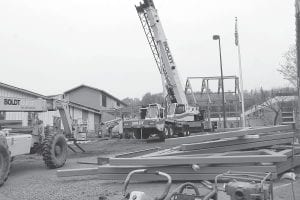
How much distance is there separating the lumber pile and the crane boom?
18.3 m

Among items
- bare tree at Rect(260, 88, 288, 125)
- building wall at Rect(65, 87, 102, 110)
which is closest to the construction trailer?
bare tree at Rect(260, 88, 288, 125)

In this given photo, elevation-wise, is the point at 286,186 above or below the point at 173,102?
below

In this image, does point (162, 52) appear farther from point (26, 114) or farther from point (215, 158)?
point (215, 158)

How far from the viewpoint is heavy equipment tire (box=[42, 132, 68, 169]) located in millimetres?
12758

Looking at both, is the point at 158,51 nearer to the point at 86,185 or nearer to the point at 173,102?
the point at 173,102

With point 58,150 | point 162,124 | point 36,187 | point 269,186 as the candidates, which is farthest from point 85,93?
point 269,186

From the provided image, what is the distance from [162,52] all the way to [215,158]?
68.6 ft

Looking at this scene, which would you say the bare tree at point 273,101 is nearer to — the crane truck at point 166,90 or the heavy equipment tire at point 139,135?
the crane truck at point 166,90

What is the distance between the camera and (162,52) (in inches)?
1164

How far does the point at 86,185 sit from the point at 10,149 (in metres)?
2.82

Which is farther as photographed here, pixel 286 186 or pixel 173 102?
pixel 173 102

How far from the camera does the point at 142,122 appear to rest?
26438mm

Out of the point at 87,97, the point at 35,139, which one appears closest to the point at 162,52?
the point at 35,139

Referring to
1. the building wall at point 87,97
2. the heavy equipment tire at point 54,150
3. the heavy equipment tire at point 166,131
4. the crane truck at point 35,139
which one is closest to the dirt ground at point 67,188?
the heavy equipment tire at point 54,150
